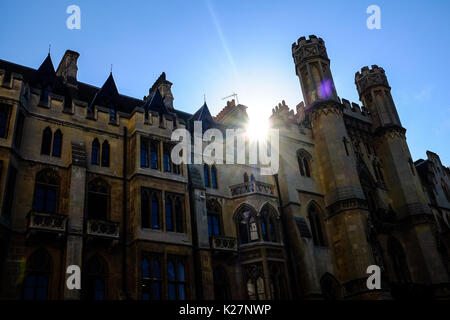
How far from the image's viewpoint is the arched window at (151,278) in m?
19.3

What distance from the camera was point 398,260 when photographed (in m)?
29.3

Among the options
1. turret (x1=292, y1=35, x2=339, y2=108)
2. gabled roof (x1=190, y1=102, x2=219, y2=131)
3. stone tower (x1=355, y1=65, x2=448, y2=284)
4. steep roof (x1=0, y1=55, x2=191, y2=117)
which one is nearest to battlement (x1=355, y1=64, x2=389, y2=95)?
stone tower (x1=355, y1=65, x2=448, y2=284)

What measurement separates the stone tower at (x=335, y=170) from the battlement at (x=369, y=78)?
5228 mm

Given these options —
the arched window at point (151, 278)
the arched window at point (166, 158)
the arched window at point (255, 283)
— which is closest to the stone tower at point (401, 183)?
the arched window at point (255, 283)

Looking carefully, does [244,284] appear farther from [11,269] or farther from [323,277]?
[11,269]

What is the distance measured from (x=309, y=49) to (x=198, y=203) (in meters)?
16.2

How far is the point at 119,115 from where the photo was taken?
23.8 m

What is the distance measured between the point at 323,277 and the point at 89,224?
1363 cm

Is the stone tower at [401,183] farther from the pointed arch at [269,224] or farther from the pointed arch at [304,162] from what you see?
the pointed arch at [269,224]

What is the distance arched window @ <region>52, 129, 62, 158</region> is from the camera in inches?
820

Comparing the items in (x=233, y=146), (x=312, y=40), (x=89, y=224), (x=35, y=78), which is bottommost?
(x=89, y=224)

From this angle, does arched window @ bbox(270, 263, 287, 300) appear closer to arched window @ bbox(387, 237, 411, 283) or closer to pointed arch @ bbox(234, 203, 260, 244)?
pointed arch @ bbox(234, 203, 260, 244)

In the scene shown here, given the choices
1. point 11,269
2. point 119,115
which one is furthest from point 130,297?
point 119,115

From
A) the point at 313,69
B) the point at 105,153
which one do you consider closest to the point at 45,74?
the point at 105,153
